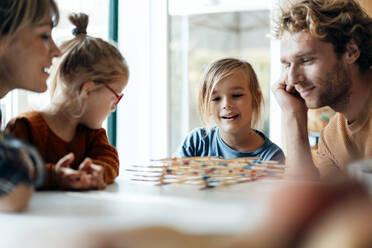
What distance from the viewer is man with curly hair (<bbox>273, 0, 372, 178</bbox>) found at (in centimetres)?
176

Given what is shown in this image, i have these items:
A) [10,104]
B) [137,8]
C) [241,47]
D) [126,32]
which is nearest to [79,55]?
[10,104]

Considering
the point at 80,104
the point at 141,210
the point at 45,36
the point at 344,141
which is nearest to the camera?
the point at 141,210

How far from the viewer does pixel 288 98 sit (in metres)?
1.88

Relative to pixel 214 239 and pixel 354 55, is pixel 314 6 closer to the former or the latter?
pixel 354 55

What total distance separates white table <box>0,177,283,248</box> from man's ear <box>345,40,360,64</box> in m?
1.09

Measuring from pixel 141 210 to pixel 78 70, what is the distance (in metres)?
0.77

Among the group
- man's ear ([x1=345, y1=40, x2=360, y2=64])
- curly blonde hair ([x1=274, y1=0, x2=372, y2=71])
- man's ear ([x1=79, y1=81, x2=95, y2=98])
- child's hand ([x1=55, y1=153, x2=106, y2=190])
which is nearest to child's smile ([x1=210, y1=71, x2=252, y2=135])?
curly blonde hair ([x1=274, y1=0, x2=372, y2=71])

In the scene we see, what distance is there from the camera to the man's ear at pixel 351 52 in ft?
6.04

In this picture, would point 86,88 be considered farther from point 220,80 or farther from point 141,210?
point 220,80

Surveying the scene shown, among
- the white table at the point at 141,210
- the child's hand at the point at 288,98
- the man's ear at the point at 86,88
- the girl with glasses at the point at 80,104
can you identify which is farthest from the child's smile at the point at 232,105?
the white table at the point at 141,210

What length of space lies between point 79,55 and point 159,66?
95.5 inches

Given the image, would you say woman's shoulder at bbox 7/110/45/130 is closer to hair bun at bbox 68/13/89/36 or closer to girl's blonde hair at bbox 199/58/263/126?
hair bun at bbox 68/13/89/36

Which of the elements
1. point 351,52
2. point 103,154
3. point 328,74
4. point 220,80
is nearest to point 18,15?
point 103,154

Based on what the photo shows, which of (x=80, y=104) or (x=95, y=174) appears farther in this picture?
(x=80, y=104)
